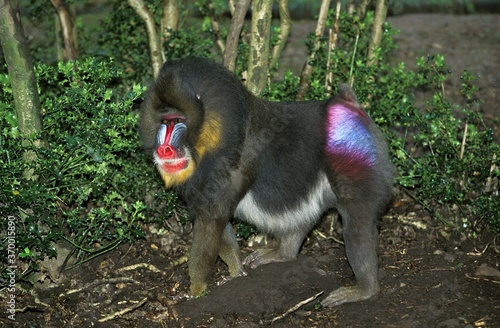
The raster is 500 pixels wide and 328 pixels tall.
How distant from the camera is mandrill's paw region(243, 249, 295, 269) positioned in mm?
5406

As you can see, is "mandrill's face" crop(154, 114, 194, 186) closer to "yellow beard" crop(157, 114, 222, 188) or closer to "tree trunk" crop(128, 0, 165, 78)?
"yellow beard" crop(157, 114, 222, 188)

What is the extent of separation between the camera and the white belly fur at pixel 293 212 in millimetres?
5000

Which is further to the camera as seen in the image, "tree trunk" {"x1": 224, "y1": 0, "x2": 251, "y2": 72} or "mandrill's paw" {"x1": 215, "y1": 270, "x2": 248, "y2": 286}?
"tree trunk" {"x1": 224, "y1": 0, "x2": 251, "y2": 72}

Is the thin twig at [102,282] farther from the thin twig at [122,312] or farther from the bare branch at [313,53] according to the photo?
the bare branch at [313,53]

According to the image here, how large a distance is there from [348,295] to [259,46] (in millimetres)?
1991

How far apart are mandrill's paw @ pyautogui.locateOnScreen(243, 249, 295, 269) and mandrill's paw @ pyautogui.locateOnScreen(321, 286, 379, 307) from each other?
2.04ft

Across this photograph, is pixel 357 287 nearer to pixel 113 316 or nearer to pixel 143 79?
pixel 113 316

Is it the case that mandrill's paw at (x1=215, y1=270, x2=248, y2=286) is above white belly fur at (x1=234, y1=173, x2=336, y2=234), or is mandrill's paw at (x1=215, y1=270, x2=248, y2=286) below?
below

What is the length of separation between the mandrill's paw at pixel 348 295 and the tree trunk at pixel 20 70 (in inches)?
78.0

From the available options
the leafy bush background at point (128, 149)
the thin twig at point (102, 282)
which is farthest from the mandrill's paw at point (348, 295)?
the thin twig at point (102, 282)

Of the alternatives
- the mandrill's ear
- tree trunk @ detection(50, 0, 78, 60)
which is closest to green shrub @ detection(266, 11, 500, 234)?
the mandrill's ear

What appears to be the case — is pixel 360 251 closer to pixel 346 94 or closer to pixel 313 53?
pixel 346 94

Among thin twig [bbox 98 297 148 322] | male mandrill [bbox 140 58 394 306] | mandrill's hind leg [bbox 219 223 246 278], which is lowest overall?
thin twig [bbox 98 297 148 322]

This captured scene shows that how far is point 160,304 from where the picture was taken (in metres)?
4.91
